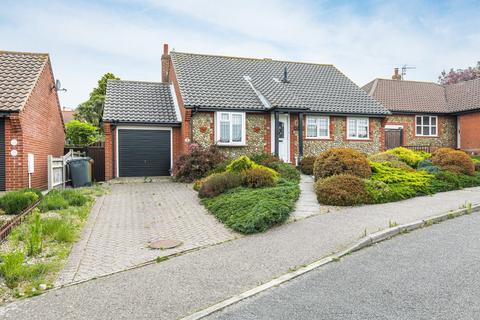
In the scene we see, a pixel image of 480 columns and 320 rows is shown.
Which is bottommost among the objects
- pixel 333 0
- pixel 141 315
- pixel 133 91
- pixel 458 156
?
pixel 141 315

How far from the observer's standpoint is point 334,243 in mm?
6785

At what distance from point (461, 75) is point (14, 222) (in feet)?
172

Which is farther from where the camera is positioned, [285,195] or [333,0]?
[333,0]

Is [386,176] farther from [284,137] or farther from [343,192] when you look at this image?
[284,137]

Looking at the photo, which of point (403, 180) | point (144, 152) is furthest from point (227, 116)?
point (403, 180)

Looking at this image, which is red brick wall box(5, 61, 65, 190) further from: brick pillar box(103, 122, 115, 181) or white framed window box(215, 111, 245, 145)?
white framed window box(215, 111, 245, 145)

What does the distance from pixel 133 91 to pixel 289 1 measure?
1270 cm

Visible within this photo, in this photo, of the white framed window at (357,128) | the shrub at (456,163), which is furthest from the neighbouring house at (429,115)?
the shrub at (456,163)

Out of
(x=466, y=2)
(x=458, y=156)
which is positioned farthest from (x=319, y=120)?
(x=466, y=2)

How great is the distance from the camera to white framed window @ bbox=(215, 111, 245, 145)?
18812mm

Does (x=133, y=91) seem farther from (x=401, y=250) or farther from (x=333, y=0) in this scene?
(x=401, y=250)

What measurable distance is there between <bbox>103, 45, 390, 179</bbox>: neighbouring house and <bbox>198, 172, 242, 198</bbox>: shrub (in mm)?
6836

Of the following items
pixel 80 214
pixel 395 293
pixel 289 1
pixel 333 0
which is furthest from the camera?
pixel 333 0

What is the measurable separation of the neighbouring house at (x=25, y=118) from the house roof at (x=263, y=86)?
6.35 metres
